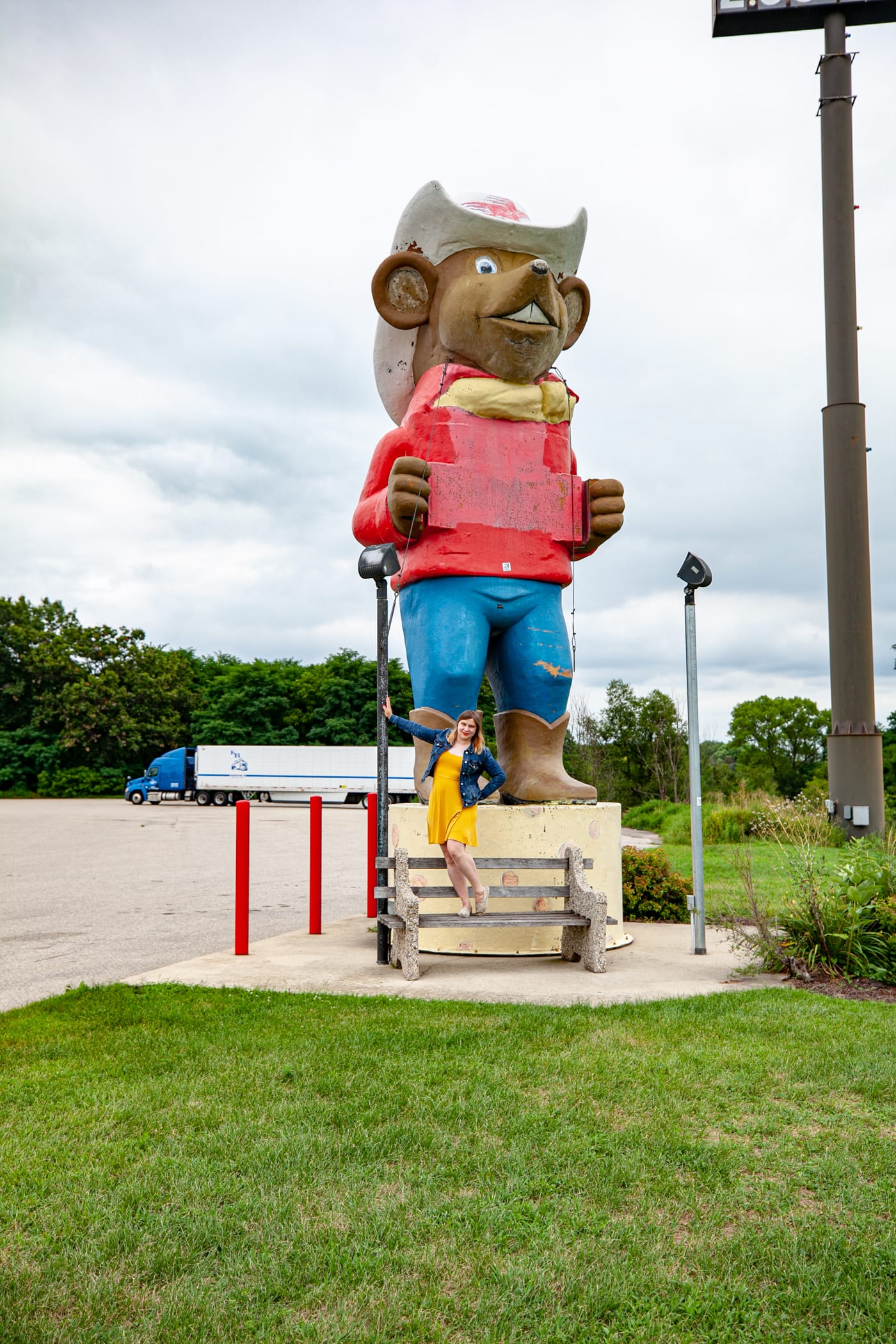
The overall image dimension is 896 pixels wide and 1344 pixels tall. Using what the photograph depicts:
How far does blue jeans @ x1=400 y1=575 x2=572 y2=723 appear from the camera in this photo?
21.7 ft

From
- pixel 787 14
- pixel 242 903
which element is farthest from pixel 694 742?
pixel 787 14

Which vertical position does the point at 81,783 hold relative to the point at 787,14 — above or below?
below

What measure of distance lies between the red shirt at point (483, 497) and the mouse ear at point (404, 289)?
1.57ft

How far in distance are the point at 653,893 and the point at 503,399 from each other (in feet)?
15.3

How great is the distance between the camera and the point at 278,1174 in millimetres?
2943

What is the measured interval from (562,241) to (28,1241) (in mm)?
6653

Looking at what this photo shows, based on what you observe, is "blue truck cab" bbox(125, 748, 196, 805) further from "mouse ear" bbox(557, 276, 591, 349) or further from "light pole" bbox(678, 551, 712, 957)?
"light pole" bbox(678, 551, 712, 957)

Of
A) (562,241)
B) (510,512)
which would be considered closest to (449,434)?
(510,512)

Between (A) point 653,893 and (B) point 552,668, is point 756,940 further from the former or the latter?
(A) point 653,893

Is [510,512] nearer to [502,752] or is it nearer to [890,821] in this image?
[502,752]

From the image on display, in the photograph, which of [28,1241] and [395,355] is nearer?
[28,1241]

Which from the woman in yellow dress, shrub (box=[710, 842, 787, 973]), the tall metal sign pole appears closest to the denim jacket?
the woman in yellow dress

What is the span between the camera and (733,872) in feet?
39.5

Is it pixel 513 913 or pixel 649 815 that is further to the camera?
pixel 649 815
